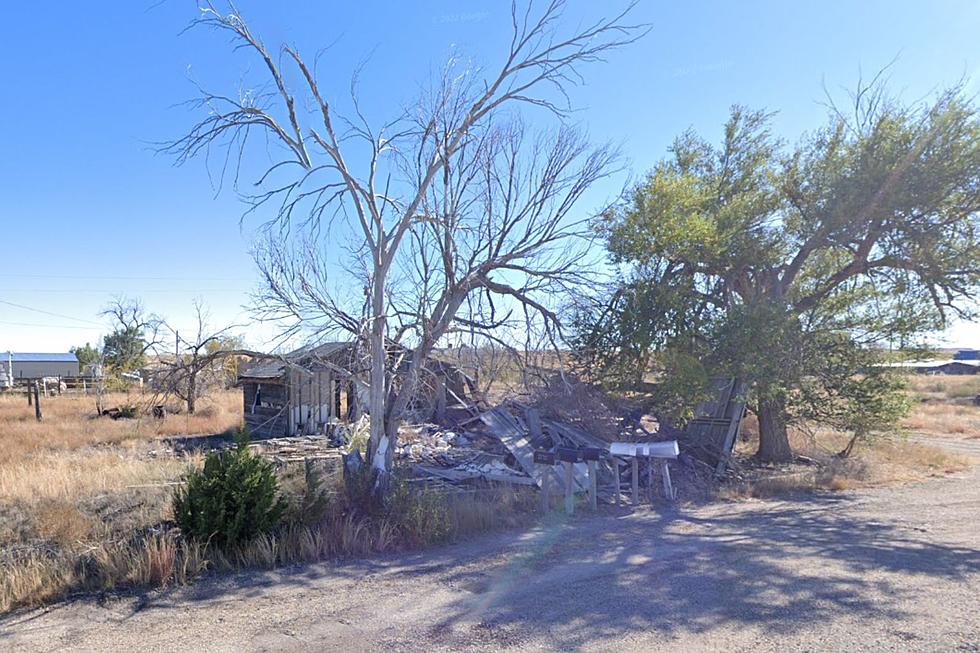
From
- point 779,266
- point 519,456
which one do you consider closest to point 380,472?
point 519,456

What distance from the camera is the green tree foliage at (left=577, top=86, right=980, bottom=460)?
37.9 feet

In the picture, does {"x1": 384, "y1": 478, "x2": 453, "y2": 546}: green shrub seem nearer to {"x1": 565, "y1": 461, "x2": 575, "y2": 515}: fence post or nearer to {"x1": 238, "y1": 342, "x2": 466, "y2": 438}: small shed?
{"x1": 565, "y1": 461, "x2": 575, "y2": 515}: fence post

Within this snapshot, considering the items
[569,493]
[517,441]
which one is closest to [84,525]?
[569,493]

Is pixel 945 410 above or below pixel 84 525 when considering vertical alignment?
below

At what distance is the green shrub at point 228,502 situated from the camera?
6.94 m

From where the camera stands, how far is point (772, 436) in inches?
592

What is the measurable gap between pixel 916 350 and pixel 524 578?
12998mm

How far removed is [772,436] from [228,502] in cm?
1273

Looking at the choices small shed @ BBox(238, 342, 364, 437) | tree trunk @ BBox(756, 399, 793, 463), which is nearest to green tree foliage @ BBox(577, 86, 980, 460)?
tree trunk @ BBox(756, 399, 793, 463)

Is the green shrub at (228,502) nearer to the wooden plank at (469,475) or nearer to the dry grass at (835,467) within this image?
the wooden plank at (469,475)

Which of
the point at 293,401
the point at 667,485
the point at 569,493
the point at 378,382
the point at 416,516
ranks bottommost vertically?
the point at 667,485

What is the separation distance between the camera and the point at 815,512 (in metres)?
10.1

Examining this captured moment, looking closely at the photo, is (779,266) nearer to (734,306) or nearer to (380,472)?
(734,306)

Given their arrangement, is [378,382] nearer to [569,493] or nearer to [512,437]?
[569,493]
